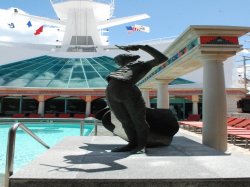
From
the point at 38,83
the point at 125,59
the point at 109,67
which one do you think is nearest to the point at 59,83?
the point at 38,83

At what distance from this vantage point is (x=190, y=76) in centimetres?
3139

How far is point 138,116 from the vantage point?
A: 602 cm

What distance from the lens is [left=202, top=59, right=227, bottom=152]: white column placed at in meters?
7.01

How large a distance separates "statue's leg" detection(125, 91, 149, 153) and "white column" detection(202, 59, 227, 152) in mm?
1875

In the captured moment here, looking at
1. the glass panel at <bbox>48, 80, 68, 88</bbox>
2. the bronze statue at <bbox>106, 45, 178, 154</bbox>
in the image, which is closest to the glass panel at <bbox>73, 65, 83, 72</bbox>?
the glass panel at <bbox>48, 80, 68, 88</bbox>

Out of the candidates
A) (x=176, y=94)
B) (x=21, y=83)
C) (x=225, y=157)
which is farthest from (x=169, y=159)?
(x=21, y=83)

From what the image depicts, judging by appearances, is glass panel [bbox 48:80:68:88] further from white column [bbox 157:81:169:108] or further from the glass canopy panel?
white column [bbox 157:81:169:108]

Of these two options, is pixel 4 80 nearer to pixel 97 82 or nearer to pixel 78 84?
pixel 78 84

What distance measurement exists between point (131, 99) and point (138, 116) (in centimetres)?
37

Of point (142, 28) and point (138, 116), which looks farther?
point (142, 28)

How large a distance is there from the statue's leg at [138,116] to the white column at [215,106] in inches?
73.8

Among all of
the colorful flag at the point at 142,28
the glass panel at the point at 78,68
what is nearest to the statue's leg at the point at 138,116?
the glass panel at the point at 78,68

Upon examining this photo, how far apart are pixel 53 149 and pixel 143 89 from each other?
41.6ft

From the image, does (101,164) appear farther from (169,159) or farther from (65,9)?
(65,9)
